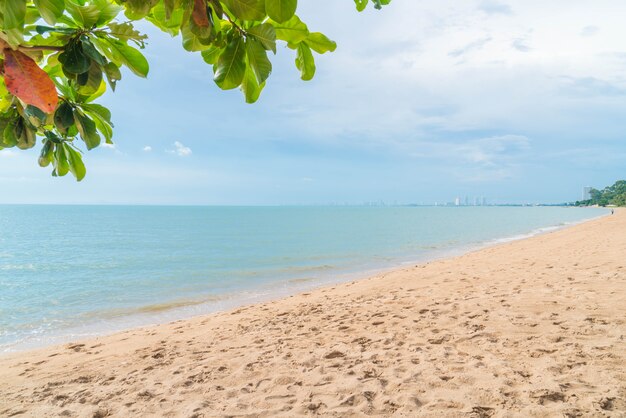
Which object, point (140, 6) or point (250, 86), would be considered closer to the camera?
point (140, 6)

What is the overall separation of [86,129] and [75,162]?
0.95 feet

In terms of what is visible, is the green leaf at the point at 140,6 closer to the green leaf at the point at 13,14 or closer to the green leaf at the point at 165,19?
the green leaf at the point at 165,19

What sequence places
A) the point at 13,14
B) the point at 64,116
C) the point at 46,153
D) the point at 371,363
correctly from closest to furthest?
the point at 13,14, the point at 64,116, the point at 46,153, the point at 371,363

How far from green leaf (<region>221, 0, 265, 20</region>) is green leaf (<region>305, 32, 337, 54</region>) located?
0.29 metres

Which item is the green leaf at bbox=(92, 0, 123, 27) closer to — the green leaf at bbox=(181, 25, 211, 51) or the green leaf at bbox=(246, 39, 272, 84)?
the green leaf at bbox=(181, 25, 211, 51)

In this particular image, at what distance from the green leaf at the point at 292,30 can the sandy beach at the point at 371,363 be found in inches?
109

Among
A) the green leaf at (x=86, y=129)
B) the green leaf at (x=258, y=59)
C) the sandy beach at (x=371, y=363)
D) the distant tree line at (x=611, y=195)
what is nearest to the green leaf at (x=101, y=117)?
the green leaf at (x=86, y=129)

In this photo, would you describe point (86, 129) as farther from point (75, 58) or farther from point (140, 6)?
point (140, 6)

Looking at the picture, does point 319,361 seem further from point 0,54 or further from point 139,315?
point 139,315

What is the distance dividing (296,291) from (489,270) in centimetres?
528

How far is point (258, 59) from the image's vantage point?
2.90ft

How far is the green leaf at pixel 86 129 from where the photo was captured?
3.23 ft

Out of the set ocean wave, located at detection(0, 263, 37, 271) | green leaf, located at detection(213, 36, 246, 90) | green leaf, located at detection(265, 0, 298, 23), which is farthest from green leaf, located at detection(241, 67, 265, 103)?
ocean wave, located at detection(0, 263, 37, 271)

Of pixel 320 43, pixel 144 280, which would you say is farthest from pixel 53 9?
pixel 144 280
